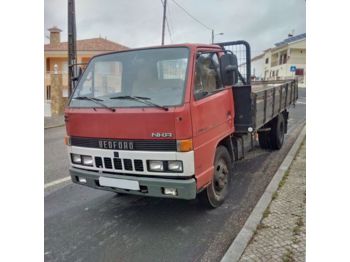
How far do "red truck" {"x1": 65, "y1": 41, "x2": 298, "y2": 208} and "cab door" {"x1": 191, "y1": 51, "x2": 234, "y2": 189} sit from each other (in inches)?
0.4

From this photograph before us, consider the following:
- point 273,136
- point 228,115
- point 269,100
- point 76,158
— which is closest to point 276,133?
point 273,136

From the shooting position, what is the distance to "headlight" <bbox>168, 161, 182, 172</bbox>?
3.22 metres

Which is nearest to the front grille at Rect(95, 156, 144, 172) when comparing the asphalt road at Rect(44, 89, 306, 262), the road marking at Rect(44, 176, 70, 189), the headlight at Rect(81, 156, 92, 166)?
the headlight at Rect(81, 156, 92, 166)

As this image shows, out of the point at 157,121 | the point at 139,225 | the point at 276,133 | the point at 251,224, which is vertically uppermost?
the point at 157,121

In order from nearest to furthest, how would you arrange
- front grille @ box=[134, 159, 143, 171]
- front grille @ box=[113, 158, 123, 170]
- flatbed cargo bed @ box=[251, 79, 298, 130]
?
front grille @ box=[134, 159, 143, 171], front grille @ box=[113, 158, 123, 170], flatbed cargo bed @ box=[251, 79, 298, 130]

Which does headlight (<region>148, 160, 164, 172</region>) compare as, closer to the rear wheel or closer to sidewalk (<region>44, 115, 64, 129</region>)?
the rear wheel

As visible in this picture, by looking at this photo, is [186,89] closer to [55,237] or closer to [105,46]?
[55,237]

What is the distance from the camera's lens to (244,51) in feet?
15.8

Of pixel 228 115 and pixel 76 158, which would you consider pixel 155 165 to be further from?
pixel 228 115

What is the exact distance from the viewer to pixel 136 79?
3652 mm

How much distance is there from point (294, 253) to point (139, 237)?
157 centimetres

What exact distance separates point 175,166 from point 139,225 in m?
0.97

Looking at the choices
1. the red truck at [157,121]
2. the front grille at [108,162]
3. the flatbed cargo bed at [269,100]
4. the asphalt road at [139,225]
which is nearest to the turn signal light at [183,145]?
the red truck at [157,121]

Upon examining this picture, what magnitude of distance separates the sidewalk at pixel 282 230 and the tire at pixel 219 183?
2.10ft
